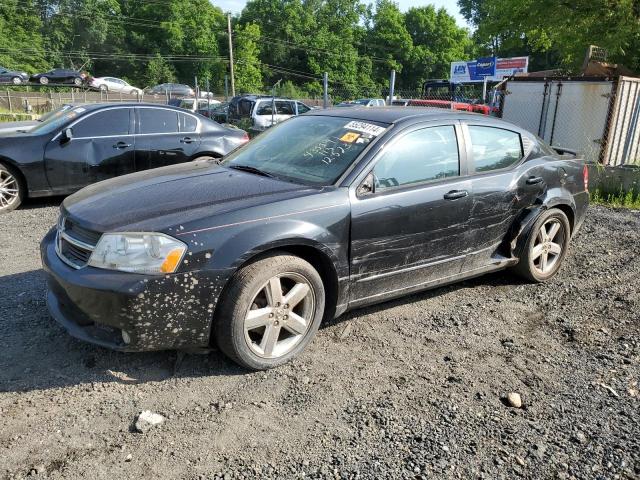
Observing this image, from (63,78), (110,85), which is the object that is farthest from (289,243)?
(110,85)

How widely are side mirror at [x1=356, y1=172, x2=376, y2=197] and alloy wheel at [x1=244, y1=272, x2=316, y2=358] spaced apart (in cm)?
70

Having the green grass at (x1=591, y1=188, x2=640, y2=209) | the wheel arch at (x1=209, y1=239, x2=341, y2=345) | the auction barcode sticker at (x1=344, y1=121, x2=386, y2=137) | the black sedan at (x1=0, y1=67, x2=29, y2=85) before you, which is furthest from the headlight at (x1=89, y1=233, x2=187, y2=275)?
the black sedan at (x1=0, y1=67, x2=29, y2=85)

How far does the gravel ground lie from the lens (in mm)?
2523

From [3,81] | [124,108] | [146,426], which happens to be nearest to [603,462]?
[146,426]

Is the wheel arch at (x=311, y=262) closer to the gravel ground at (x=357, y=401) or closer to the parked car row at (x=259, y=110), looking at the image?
the gravel ground at (x=357, y=401)

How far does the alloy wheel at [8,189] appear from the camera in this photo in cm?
695

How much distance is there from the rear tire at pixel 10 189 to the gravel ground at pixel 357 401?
3.09 meters

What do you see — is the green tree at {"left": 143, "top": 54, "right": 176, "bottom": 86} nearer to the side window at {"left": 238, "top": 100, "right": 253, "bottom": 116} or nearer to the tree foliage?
the side window at {"left": 238, "top": 100, "right": 253, "bottom": 116}

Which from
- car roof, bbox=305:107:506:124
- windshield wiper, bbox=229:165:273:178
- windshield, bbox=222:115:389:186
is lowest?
windshield wiper, bbox=229:165:273:178

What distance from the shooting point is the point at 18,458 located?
2.45 meters

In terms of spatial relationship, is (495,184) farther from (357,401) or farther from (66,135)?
(66,135)

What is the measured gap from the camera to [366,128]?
3.90m

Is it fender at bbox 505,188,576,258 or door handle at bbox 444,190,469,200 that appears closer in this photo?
door handle at bbox 444,190,469,200

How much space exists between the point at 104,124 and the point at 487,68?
3593cm
